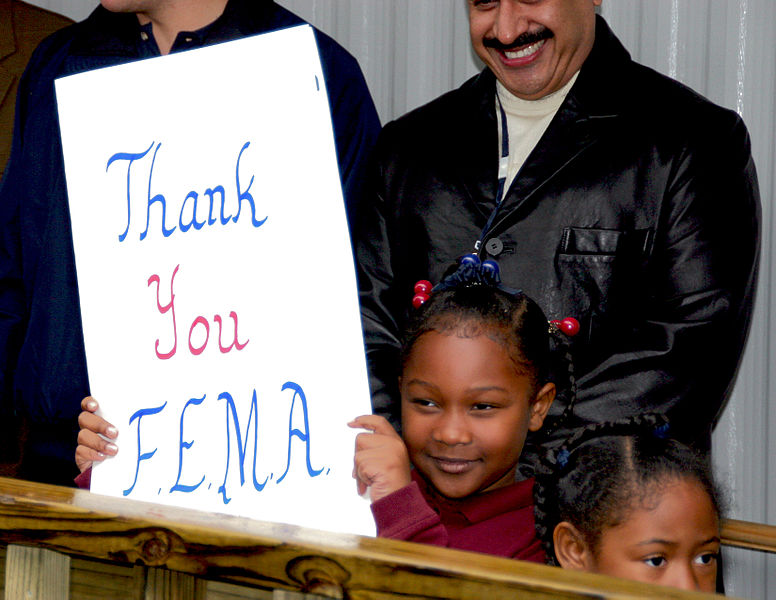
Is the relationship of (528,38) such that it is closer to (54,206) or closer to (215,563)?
(54,206)

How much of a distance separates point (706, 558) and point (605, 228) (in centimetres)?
57

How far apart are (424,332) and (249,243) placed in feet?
0.96

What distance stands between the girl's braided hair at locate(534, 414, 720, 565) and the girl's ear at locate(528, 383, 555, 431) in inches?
3.6

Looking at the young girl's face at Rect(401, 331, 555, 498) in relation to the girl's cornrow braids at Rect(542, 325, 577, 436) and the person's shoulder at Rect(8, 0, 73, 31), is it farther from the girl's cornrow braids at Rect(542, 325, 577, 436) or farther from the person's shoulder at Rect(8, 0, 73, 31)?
the person's shoulder at Rect(8, 0, 73, 31)

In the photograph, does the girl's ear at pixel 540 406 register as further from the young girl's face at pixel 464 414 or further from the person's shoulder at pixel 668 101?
the person's shoulder at pixel 668 101

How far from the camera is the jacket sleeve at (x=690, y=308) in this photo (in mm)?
1534

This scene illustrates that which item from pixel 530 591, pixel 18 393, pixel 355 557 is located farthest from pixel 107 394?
pixel 530 591

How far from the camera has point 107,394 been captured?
1416 mm

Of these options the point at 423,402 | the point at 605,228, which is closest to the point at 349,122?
the point at 605,228

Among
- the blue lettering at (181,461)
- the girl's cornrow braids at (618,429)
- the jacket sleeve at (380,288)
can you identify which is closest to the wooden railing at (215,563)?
the blue lettering at (181,461)

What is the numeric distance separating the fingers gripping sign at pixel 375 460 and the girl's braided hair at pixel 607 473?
20 centimetres

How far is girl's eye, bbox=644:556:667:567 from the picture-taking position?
4.06ft

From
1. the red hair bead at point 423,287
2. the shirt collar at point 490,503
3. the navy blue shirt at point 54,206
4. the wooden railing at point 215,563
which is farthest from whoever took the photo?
the navy blue shirt at point 54,206

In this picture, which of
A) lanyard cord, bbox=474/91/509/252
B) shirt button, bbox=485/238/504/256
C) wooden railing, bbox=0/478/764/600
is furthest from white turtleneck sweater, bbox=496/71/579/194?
wooden railing, bbox=0/478/764/600
